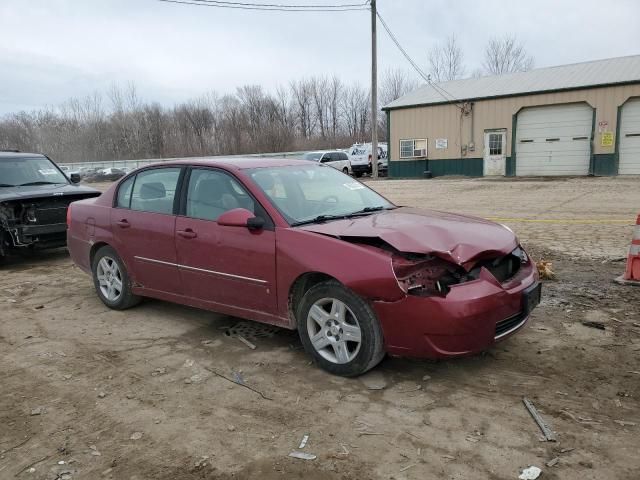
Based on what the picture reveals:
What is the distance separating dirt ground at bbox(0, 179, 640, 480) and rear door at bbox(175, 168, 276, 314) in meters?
0.48

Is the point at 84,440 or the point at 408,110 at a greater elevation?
the point at 408,110

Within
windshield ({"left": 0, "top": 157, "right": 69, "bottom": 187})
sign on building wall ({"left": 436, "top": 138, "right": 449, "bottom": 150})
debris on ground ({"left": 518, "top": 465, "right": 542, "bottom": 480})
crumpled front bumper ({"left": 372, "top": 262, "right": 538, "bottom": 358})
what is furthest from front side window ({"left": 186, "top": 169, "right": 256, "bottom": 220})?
sign on building wall ({"left": 436, "top": 138, "right": 449, "bottom": 150})

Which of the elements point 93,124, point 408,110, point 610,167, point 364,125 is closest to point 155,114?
point 93,124

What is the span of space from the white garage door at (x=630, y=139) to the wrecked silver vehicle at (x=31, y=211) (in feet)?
70.2

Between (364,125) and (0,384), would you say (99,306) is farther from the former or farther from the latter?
(364,125)

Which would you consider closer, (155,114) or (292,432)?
(292,432)

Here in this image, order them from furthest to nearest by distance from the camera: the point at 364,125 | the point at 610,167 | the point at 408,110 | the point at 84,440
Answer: the point at 364,125 < the point at 408,110 < the point at 610,167 < the point at 84,440

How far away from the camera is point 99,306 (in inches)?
226

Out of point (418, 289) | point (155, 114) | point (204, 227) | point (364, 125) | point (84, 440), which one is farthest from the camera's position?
point (155, 114)

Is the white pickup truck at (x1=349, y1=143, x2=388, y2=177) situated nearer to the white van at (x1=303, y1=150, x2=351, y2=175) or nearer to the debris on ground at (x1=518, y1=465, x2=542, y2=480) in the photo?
the white van at (x1=303, y1=150, x2=351, y2=175)

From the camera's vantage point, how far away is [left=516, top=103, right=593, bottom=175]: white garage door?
22828 millimetres

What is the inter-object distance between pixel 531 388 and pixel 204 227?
281cm

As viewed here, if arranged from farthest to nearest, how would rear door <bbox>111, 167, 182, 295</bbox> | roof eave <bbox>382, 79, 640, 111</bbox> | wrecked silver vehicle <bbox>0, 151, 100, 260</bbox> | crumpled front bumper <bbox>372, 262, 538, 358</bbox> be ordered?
roof eave <bbox>382, 79, 640, 111</bbox>
wrecked silver vehicle <bbox>0, 151, 100, 260</bbox>
rear door <bbox>111, 167, 182, 295</bbox>
crumpled front bumper <bbox>372, 262, 538, 358</bbox>

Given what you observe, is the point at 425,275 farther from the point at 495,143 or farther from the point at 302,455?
the point at 495,143
